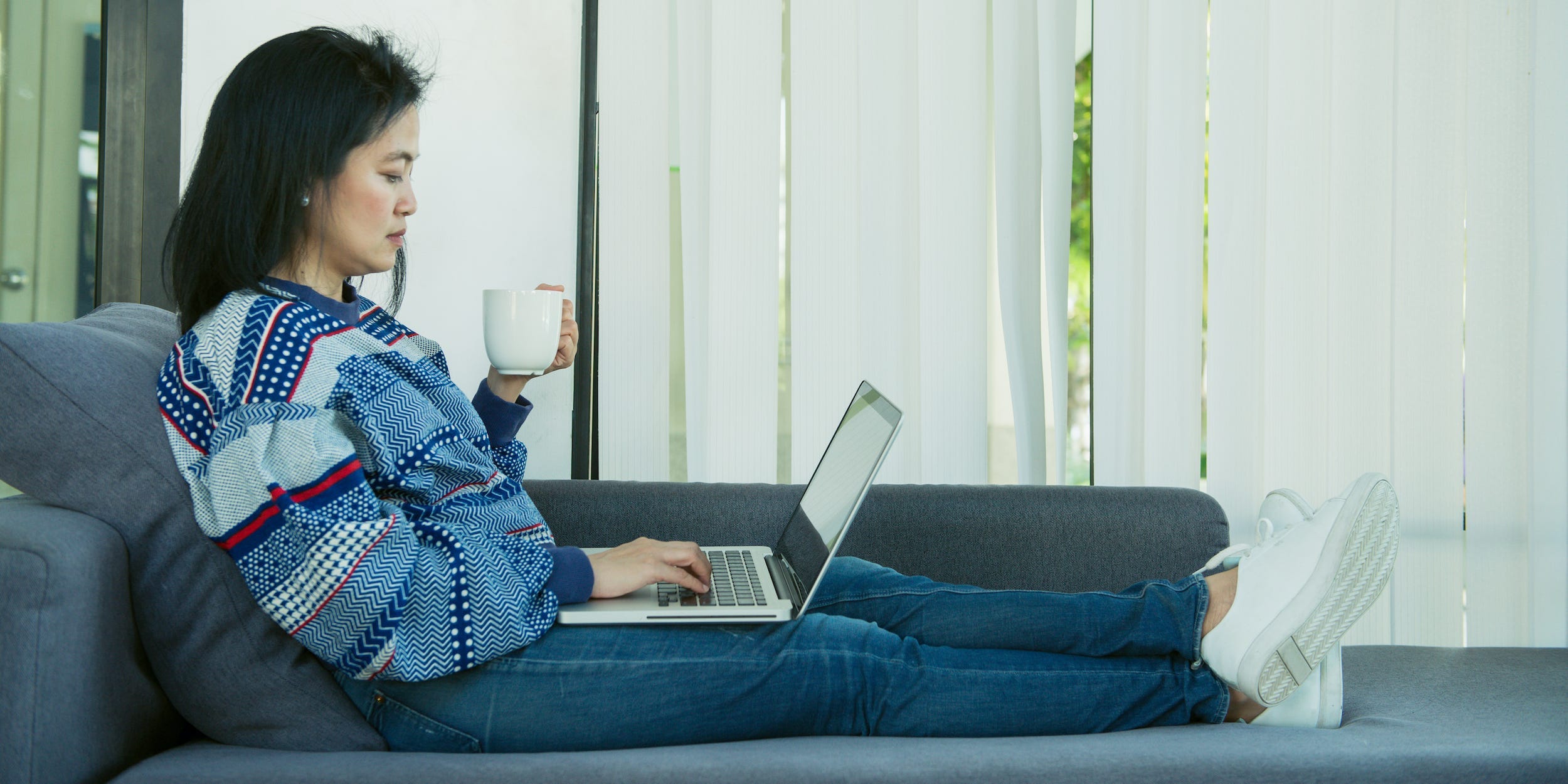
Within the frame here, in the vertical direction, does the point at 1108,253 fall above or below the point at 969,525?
above

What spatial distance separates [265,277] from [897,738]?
876 millimetres

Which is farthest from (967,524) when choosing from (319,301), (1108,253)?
(319,301)

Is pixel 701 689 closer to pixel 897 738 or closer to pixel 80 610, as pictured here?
pixel 897 738

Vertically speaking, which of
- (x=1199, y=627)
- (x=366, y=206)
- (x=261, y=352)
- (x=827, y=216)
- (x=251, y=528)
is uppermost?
(x=827, y=216)

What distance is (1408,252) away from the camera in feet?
6.24

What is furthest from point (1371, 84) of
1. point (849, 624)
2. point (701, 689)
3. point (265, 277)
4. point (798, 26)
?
point (265, 277)

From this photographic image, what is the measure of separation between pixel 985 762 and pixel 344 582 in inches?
25.0

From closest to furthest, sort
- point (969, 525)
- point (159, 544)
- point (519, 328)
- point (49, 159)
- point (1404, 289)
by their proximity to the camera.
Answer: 1. point (159, 544)
2. point (519, 328)
3. point (969, 525)
4. point (49, 159)
5. point (1404, 289)

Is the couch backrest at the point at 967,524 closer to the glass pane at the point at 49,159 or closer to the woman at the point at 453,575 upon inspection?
the woman at the point at 453,575

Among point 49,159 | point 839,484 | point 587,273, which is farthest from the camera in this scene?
point 587,273

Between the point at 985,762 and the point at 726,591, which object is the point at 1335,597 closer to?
the point at 985,762

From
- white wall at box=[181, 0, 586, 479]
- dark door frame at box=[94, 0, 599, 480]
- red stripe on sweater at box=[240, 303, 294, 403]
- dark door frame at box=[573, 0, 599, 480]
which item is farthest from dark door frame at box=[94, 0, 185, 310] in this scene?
red stripe on sweater at box=[240, 303, 294, 403]

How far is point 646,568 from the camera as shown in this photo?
1206 millimetres

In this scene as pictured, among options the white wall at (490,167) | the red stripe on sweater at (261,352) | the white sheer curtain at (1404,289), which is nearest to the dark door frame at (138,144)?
the white wall at (490,167)
